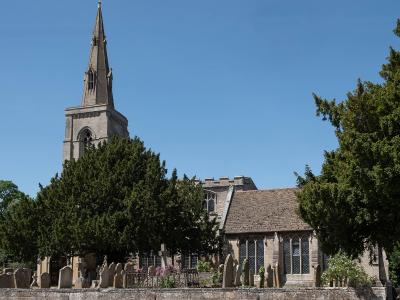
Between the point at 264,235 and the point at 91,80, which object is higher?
the point at 91,80

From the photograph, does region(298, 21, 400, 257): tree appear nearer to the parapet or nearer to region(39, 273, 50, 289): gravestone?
region(39, 273, 50, 289): gravestone

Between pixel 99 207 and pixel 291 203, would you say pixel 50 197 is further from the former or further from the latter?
pixel 291 203

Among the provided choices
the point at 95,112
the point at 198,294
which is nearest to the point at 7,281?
the point at 198,294

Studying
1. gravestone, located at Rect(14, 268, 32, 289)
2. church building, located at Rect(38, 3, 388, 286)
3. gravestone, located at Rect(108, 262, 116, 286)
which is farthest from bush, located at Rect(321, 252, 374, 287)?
gravestone, located at Rect(14, 268, 32, 289)

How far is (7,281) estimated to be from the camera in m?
30.3

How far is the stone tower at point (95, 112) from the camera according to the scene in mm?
66000

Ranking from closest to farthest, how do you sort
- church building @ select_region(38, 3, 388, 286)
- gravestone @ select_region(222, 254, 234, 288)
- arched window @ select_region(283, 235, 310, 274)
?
gravestone @ select_region(222, 254, 234, 288), church building @ select_region(38, 3, 388, 286), arched window @ select_region(283, 235, 310, 274)

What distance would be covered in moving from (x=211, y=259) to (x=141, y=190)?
8336mm

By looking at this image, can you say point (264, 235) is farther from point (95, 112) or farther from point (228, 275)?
point (95, 112)

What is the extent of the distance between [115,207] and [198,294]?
14771mm

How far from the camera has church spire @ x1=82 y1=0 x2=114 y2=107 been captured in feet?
225

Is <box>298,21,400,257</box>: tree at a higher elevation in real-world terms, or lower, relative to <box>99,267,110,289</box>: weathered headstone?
higher

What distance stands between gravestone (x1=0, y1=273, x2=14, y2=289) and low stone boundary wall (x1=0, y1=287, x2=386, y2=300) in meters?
2.56

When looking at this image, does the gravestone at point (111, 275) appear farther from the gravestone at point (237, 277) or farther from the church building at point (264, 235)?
the church building at point (264, 235)
